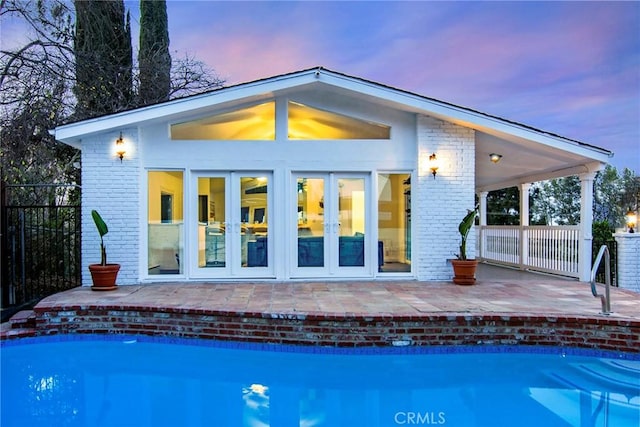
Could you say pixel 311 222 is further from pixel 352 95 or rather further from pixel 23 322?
pixel 23 322

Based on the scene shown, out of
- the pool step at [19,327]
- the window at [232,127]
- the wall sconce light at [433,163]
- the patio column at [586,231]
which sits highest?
the window at [232,127]

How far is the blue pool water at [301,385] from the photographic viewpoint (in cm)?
390

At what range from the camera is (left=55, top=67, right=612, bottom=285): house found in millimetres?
8211

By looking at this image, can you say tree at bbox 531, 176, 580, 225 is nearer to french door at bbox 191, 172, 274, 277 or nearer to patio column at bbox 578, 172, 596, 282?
patio column at bbox 578, 172, 596, 282

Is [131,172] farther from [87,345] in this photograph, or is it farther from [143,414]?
[143,414]

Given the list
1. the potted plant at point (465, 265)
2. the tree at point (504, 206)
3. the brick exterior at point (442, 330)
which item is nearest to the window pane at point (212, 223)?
the brick exterior at point (442, 330)

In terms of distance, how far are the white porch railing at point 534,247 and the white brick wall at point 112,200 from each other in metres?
8.83

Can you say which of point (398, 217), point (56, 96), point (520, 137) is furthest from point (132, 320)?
point (56, 96)

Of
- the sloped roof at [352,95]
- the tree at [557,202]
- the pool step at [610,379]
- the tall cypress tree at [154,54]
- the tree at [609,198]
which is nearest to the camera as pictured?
the pool step at [610,379]

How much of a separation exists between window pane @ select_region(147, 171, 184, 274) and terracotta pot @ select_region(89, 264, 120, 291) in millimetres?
979

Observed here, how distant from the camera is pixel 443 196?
841cm

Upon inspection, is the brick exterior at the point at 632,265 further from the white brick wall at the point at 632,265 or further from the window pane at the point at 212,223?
the window pane at the point at 212,223

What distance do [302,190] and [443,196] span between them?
2786mm

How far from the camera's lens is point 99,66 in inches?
468
